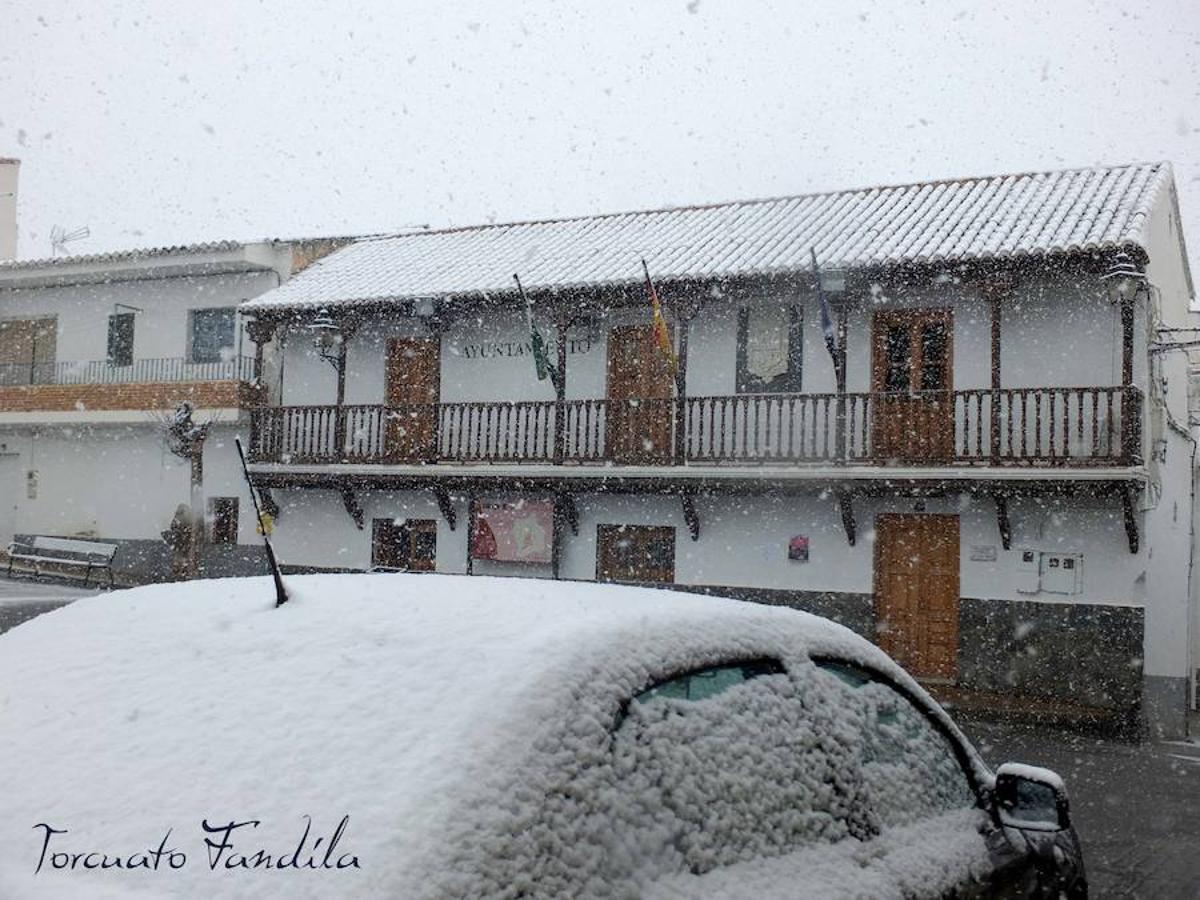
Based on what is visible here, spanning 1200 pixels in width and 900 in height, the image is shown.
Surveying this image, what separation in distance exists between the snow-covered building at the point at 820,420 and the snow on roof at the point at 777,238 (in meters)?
0.09

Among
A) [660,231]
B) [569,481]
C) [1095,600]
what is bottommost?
[1095,600]

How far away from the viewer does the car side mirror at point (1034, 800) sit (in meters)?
2.86

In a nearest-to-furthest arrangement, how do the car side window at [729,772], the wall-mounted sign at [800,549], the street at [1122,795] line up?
the car side window at [729,772] < the street at [1122,795] < the wall-mounted sign at [800,549]

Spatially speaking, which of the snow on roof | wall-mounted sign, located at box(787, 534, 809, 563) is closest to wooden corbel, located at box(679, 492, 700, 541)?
wall-mounted sign, located at box(787, 534, 809, 563)

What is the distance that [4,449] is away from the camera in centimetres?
2575

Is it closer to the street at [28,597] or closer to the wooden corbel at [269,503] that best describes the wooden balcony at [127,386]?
the wooden corbel at [269,503]

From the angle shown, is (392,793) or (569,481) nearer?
(392,793)

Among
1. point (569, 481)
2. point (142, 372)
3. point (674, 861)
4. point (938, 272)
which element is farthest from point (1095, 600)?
point (142, 372)

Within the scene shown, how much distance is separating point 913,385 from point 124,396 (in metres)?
15.8

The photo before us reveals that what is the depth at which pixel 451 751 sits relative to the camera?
1699 millimetres

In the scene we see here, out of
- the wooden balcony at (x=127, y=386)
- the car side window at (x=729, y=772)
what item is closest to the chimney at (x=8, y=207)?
the wooden balcony at (x=127, y=386)

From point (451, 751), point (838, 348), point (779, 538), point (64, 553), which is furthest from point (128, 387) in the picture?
point (451, 751)

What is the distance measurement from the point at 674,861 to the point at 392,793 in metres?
0.50

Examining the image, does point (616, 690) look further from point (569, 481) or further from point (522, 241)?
point (522, 241)
